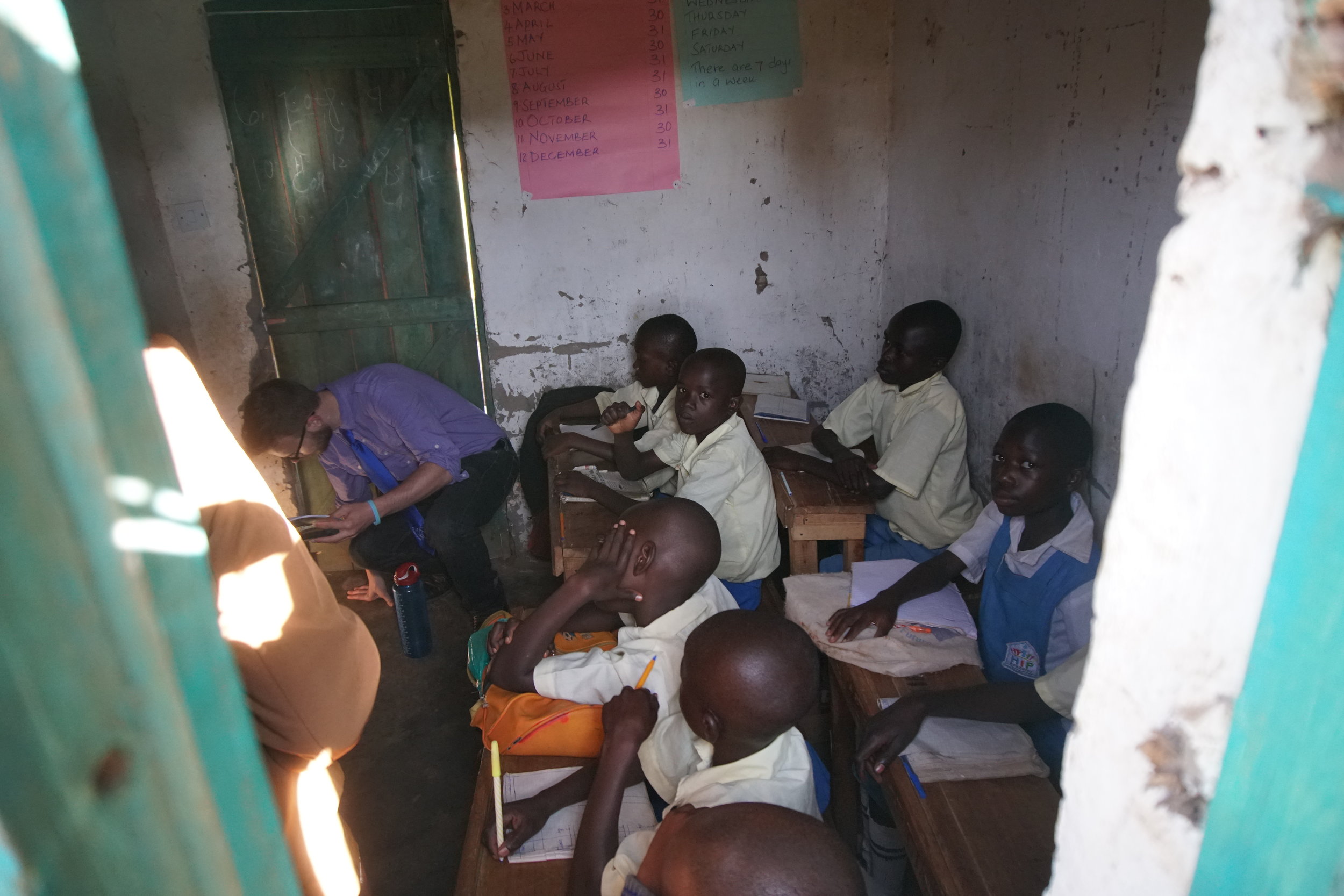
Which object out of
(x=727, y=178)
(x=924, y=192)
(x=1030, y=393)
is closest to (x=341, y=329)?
(x=727, y=178)

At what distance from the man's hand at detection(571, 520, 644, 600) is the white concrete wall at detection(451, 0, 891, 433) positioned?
1.91 meters

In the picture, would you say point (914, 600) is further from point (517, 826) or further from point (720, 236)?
point (720, 236)

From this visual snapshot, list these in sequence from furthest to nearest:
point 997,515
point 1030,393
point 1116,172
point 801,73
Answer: point 801,73 → point 1030,393 → point 997,515 → point 1116,172

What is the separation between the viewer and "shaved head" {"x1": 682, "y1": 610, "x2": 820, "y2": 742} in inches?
50.2

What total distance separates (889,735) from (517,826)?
0.67 m

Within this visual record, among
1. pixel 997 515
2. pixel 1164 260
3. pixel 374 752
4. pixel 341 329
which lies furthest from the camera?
pixel 341 329

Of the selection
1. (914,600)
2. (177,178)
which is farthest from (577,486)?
(177,178)

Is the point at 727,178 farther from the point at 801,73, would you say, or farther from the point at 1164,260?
the point at 1164,260

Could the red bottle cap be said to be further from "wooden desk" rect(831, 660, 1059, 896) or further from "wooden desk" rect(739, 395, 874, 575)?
"wooden desk" rect(831, 660, 1059, 896)

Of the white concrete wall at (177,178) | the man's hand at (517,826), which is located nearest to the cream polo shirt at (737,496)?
the man's hand at (517,826)

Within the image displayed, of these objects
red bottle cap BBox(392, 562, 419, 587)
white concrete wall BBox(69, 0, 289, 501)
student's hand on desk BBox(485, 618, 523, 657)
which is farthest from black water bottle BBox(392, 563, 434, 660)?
white concrete wall BBox(69, 0, 289, 501)

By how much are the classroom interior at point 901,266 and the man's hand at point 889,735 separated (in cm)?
24

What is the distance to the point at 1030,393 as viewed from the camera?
83.0 inches

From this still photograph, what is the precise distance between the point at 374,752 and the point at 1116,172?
264 centimetres
